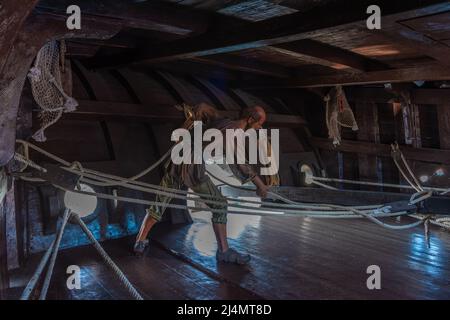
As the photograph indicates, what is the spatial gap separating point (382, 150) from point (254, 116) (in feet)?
9.89

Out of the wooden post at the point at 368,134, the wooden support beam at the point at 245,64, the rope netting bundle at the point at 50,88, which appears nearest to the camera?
the rope netting bundle at the point at 50,88

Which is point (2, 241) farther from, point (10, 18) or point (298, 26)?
point (298, 26)

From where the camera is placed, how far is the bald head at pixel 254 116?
360 centimetres

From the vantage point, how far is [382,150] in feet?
18.6

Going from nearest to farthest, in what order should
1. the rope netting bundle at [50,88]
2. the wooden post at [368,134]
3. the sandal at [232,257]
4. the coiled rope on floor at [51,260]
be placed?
the coiled rope on floor at [51,260] < the rope netting bundle at [50,88] < the sandal at [232,257] < the wooden post at [368,134]

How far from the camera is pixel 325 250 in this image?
3951 millimetres

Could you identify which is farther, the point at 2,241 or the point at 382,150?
the point at 382,150

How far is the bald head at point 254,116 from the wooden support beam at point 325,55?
62 cm

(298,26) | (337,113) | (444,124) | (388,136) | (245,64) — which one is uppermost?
(245,64)

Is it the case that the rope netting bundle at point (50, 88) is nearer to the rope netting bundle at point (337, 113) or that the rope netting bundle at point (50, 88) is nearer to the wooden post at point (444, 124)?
the rope netting bundle at point (337, 113)

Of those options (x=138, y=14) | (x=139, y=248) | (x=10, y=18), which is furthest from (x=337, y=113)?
(x=10, y=18)

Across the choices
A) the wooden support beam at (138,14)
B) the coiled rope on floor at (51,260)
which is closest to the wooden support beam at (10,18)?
the wooden support beam at (138,14)

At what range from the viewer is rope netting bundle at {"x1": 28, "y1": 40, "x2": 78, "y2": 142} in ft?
8.60
